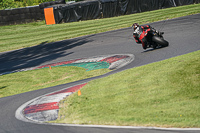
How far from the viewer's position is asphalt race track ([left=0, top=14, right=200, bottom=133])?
6.57m

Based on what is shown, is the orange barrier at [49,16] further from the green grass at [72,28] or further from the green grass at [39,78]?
the green grass at [39,78]

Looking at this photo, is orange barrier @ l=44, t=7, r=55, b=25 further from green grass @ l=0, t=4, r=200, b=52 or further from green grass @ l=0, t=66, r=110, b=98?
green grass @ l=0, t=66, r=110, b=98

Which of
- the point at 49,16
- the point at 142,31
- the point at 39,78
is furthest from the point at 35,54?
the point at 49,16

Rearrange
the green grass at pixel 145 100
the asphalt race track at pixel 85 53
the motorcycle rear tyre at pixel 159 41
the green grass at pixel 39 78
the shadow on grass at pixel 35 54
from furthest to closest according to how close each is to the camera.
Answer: the shadow on grass at pixel 35 54
the motorcycle rear tyre at pixel 159 41
the green grass at pixel 39 78
the asphalt race track at pixel 85 53
the green grass at pixel 145 100

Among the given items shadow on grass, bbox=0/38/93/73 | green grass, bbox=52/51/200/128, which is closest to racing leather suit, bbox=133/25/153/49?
green grass, bbox=52/51/200/128

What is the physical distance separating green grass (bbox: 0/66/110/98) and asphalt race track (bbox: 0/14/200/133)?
125 centimetres

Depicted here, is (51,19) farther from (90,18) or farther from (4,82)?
(4,82)

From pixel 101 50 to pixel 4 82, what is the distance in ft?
19.7

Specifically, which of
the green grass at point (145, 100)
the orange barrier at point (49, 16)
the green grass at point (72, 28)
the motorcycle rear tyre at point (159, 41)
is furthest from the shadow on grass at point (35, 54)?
the green grass at point (145, 100)

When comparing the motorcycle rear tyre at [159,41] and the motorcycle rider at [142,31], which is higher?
the motorcycle rider at [142,31]

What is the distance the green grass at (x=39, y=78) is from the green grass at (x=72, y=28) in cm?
1051

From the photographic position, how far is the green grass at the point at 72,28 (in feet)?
83.1

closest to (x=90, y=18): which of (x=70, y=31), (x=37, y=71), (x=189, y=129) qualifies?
(x=70, y=31)

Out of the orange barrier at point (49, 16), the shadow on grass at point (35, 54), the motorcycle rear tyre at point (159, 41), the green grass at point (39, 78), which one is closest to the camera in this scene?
the green grass at point (39, 78)
